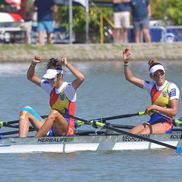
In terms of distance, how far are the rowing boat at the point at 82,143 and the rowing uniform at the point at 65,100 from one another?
28cm

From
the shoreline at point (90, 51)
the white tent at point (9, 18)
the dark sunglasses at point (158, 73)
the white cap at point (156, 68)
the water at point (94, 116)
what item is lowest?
the water at point (94, 116)

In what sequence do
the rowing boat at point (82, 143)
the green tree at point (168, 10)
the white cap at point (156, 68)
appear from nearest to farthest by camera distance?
the rowing boat at point (82, 143), the white cap at point (156, 68), the green tree at point (168, 10)

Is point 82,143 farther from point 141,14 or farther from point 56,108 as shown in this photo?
point 141,14

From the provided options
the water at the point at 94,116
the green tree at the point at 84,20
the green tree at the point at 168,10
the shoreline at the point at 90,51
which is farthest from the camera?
the green tree at the point at 168,10

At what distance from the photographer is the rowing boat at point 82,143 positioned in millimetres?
17625

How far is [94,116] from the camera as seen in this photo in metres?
23.0

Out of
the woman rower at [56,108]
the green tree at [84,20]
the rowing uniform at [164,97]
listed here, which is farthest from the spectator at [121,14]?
the woman rower at [56,108]

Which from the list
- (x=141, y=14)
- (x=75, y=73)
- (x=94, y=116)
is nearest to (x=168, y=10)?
(x=141, y=14)

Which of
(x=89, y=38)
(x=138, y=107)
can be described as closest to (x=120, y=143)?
(x=138, y=107)

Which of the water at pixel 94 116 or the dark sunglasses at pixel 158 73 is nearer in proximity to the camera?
the water at pixel 94 116

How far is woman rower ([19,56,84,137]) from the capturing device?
1775 centimetres

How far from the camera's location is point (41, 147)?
1770 cm

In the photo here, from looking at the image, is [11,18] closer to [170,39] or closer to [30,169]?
[170,39]

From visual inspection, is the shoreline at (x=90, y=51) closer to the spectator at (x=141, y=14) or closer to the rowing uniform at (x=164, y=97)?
the spectator at (x=141, y=14)
